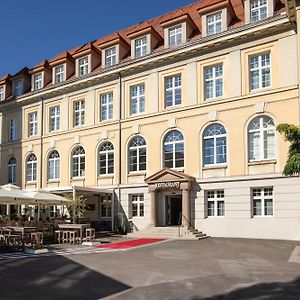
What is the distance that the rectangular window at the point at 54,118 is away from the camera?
33938 mm

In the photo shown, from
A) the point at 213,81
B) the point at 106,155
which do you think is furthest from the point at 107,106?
the point at 213,81

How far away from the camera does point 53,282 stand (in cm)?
1089

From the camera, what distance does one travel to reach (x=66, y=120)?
32.9m

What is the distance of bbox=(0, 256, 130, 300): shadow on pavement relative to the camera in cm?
953

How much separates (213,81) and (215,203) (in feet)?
22.7

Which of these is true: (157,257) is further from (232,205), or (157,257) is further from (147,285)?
(232,205)

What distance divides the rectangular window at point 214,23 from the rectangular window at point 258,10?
1.93 meters

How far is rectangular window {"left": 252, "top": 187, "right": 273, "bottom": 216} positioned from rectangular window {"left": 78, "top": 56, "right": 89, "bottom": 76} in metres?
15.4

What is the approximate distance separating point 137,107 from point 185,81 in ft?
13.0

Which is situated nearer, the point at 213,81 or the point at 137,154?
the point at 213,81

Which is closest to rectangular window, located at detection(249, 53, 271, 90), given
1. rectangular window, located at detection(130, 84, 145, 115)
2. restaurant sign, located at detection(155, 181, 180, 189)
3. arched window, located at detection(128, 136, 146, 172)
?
restaurant sign, located at detection(155, 181, 180, 189)

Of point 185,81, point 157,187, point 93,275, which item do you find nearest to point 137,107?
point 185,81

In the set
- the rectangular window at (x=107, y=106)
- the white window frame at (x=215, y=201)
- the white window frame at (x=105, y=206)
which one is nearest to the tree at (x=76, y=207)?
the white window frame at (x=105, y=206)

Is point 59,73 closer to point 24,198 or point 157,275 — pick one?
point 24,198
